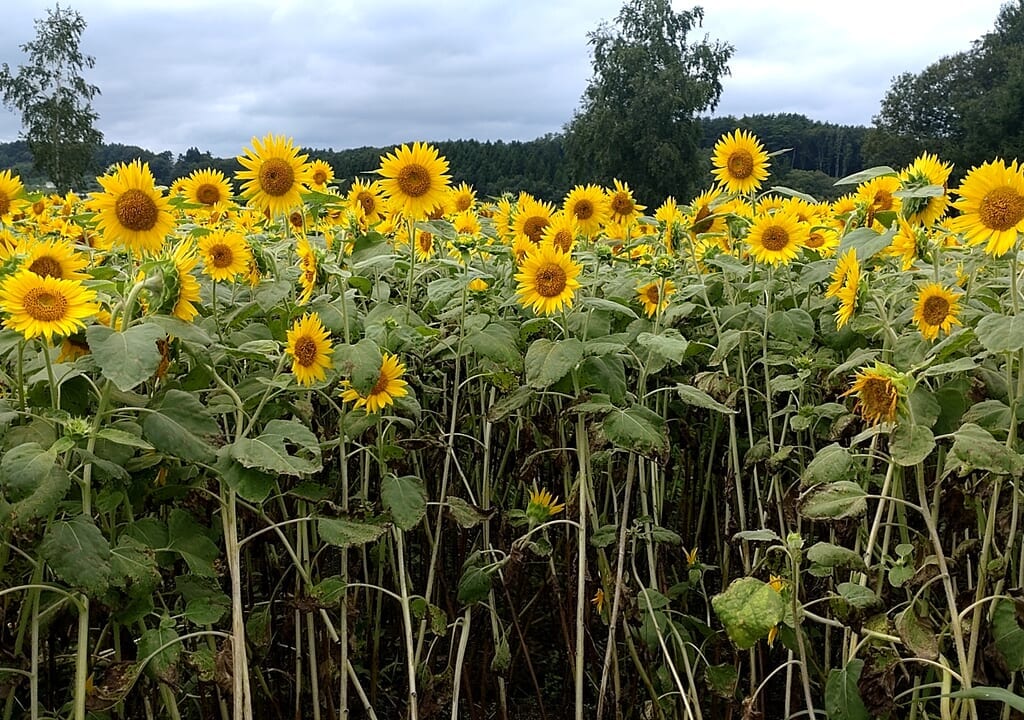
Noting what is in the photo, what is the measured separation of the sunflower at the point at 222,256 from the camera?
7.76ft

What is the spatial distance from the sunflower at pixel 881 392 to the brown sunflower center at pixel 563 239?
0.98 meters

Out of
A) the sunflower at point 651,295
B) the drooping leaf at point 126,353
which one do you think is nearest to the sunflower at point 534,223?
the sunflower at point 651,295

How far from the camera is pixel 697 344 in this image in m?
2.45

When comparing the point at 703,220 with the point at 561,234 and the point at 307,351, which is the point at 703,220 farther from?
the point at 307,351

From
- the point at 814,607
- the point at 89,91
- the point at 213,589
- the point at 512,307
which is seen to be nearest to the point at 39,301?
the point at 213,589

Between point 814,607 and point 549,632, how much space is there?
1.09m

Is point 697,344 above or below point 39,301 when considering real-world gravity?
below

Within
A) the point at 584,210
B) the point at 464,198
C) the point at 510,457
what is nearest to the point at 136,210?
the point at 510,457

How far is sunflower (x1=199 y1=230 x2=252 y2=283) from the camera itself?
2365mm

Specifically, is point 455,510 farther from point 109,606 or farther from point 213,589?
point 109,606

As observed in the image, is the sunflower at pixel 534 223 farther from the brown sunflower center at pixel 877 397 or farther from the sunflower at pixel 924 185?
the brown sunflower center at pixel 877 397

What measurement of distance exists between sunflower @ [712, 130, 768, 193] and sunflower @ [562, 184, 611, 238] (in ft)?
1.32

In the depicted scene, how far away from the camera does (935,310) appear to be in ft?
6.88

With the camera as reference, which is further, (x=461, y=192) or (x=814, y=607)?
(x=461, y=192)
